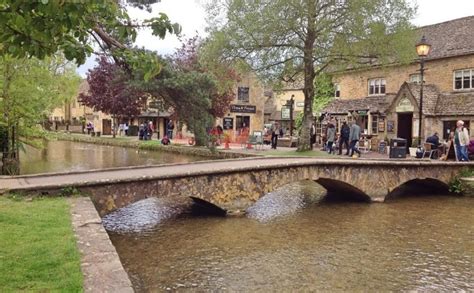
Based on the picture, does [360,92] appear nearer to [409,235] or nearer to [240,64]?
[240,64]

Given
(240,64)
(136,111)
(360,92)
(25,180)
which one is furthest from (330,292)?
(136,111)

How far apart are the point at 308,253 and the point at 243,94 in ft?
127

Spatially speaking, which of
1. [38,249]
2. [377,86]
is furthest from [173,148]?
[38,249]

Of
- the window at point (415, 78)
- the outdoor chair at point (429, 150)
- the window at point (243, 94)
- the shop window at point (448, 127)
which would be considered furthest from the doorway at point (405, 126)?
the window at point (243, 94)

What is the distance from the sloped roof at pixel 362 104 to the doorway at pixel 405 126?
1236 millimetres

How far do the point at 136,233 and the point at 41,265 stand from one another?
5.43 meters

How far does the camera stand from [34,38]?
12.6 feet

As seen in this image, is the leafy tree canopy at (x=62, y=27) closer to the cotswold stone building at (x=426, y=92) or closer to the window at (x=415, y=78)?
the cotswold stone building at (x=426, y=92)

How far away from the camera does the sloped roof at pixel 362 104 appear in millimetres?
31342

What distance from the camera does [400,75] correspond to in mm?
31609

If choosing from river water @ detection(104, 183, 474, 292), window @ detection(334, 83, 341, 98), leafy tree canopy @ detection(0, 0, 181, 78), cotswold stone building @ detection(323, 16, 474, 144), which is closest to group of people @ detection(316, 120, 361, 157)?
cotswold stone building @ detection(323, 16, 474, 144)

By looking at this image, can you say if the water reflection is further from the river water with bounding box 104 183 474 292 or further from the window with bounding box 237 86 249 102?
the window with bounding box 237 86 249 102

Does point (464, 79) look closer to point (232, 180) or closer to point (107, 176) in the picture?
point (232, 180)

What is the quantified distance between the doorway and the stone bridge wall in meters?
12.6
